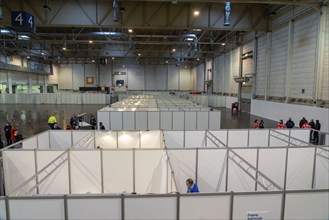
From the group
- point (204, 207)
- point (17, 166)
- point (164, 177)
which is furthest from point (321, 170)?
point (17, 166)

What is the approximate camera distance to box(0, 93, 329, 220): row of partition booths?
198 inches

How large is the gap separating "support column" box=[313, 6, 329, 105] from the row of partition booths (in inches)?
243

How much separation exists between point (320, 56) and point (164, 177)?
16.1m

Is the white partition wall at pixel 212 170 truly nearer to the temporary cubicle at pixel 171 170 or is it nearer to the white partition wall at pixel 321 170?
the temporary cubicle at pixel 171 170

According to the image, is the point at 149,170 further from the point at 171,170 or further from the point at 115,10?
the point at 115,10

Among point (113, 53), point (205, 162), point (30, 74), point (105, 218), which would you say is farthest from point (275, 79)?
point (30, 74)

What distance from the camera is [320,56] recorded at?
1731 cm

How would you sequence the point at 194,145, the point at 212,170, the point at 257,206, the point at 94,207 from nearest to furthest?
1. the point at 94,207
2. the point at 257,206
3. the point at 212,170
4. the point at 194,145

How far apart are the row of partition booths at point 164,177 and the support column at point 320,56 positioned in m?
6.16

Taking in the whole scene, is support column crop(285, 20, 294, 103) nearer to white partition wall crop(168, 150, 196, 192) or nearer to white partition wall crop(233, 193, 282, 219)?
white partition wall crop(168, 150, 196, 192)

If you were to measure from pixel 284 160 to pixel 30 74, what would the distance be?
52.0 meters

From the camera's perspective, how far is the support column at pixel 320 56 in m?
17.0

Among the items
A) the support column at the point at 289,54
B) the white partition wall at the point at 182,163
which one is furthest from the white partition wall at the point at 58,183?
the support column at the point at 289,54

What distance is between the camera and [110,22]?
67.0 feet
